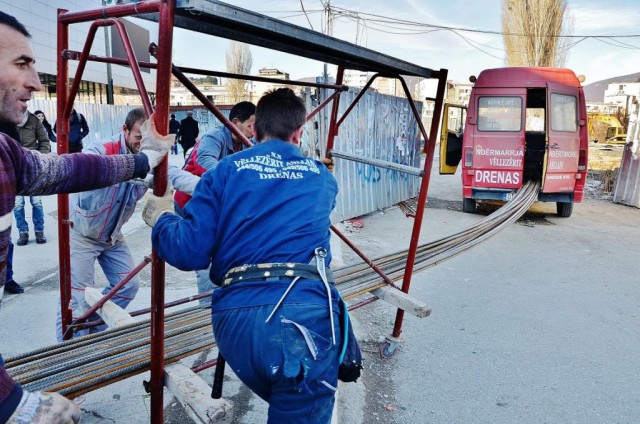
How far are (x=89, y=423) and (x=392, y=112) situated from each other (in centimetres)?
874

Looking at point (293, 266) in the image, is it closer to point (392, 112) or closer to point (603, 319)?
point (603, 319)

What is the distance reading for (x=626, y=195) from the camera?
11.8 m

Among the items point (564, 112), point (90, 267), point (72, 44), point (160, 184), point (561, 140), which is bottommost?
point (90, 267)

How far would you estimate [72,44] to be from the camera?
973 inches

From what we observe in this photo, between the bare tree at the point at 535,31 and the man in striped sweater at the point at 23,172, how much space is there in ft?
84.9

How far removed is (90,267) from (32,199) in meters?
3.53

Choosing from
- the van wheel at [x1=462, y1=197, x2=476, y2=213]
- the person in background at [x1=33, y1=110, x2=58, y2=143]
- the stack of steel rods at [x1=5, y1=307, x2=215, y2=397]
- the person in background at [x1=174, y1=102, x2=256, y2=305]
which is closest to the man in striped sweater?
the stack of steel rods at [x1=5, y1=307, x2=215, y2=397]

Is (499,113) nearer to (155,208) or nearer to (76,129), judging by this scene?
(76,129)

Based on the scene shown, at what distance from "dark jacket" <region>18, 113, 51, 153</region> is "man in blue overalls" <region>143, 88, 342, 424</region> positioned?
5.37 meters

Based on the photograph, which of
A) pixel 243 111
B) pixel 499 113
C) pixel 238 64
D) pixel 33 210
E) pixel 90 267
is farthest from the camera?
pixel 238 64

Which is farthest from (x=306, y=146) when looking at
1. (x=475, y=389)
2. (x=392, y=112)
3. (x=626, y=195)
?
(x=626, y=195)

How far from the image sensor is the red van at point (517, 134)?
9.48m

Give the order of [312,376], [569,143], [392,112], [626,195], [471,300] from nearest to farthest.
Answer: [312,376], [471,300], [569,143], [392,112], [626,195]

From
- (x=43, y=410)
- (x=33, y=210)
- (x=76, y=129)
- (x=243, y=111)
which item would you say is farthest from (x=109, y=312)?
(x=76, y=129)
